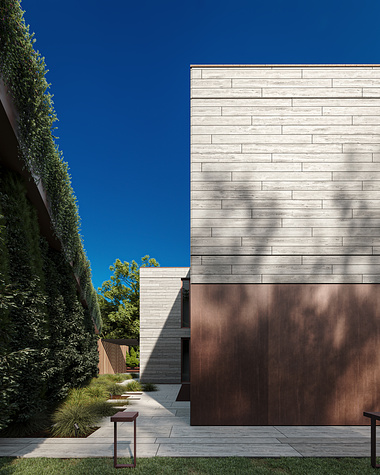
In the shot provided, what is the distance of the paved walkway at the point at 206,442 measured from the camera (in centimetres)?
502

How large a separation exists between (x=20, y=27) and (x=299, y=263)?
6.08 metres

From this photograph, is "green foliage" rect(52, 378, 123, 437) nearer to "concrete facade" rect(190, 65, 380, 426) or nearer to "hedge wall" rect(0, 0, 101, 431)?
"hedge wall" rect(0, 0, 101, 431)

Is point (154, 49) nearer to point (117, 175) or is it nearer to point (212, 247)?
point (212, 247)

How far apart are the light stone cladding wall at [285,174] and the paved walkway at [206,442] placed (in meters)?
2.68

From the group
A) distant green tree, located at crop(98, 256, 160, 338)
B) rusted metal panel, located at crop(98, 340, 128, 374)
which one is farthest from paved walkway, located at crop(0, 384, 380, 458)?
distant green tree, located at crop(98, 256, 160, 338)

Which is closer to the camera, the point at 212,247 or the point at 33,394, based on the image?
the point at 33,394

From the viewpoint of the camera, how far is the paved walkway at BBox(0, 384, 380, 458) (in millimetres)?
5020

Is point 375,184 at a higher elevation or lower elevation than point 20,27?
lower

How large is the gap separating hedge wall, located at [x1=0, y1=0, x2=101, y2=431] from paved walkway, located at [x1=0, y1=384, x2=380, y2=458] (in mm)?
879

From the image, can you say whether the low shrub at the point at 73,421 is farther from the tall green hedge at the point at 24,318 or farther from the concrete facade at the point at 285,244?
the concrete facade at the point at 285,244

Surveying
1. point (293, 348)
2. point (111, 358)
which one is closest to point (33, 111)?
point (293, 348)

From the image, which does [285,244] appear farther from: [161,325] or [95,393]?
[161,325]

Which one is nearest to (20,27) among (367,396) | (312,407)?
(312,407)

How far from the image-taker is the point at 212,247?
22.7ft
